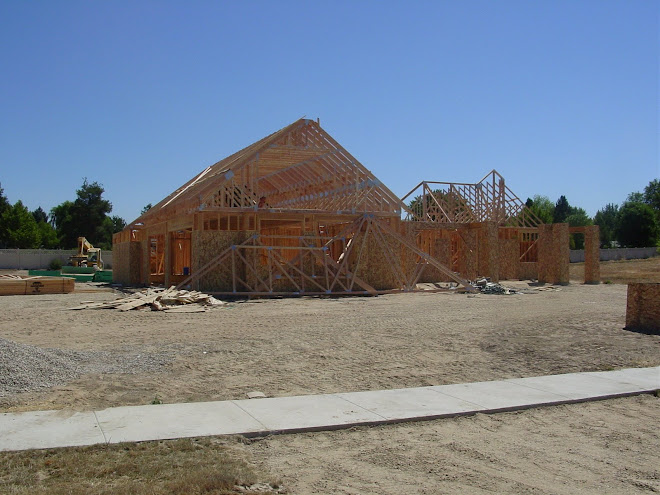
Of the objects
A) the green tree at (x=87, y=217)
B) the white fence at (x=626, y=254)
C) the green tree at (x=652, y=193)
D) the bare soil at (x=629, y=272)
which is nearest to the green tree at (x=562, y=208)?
the green tree at (x=652, y=193)

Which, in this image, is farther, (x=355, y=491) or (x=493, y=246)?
(x=493, y=246)

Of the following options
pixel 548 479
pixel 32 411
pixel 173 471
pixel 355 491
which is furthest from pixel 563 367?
pixel 32 411

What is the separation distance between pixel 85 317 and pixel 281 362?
7.60 m

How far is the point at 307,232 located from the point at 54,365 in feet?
55.2

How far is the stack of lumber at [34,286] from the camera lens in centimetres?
2359

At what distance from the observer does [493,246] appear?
3105 centimetres

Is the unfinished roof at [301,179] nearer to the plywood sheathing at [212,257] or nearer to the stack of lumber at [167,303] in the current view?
the plywood sheathing at [212,257]

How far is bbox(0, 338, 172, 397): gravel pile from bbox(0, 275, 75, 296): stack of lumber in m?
15.8

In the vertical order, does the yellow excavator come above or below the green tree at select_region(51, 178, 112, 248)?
below

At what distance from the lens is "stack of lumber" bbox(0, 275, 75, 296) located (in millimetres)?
23594

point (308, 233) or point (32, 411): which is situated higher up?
point (308, 233)

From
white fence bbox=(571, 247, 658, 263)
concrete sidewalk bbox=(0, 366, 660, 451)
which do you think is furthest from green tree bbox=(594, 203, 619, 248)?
concrete sidewalk bbox=(0, 366, 660, 451)

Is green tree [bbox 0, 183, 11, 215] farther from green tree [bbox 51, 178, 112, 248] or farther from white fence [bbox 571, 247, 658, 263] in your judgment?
white fence [bbox 571, 247, 658, 263]

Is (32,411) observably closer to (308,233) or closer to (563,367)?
(563,367)
